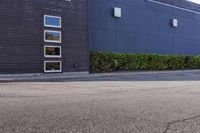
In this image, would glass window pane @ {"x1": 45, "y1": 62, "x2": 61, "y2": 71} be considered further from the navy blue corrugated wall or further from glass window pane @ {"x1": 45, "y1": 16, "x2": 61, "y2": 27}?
the navy blue corrugated wall

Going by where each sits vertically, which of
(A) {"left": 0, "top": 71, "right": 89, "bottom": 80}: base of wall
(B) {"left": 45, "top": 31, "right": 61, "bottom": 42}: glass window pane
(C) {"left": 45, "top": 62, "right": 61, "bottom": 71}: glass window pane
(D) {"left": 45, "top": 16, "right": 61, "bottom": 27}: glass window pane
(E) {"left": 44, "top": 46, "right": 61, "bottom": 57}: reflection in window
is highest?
(D) {"left": 45, "top": 16, "right": 61, "bottom": 27}: glass window pane

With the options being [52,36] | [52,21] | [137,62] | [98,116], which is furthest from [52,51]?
[98,116]

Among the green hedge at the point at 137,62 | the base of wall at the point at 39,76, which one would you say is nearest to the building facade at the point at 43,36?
the base of wall at the point at 39,76

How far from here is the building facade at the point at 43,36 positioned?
1925cm

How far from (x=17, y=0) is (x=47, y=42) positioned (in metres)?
2.80

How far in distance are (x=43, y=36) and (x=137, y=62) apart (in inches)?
348

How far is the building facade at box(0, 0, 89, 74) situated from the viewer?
19.2 metres

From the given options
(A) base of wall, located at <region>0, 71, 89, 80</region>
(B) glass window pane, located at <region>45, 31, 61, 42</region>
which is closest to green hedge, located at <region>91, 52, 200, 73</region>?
(A) base of wall, located at <region>0, 71, 89, 80</region>

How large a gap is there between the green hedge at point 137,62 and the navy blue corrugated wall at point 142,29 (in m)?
1.43

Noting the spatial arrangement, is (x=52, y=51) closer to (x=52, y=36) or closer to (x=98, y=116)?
(x=52, y=36)

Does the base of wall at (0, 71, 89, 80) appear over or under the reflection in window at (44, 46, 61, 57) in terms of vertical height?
under

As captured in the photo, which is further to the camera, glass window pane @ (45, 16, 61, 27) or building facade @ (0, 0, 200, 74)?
glass window pane @ (45, 16, 61, 27)

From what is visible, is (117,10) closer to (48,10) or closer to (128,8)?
(128,8)

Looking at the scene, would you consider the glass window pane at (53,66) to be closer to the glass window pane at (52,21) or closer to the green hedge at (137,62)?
the glass window pane at (52,21)
